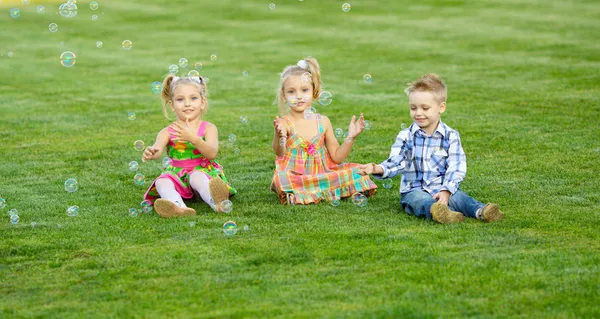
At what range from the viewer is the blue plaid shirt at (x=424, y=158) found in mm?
6992

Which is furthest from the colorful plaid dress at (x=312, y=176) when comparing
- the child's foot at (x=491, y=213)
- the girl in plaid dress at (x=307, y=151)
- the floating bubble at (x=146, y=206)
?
the child's foot at (x=491, y=213)

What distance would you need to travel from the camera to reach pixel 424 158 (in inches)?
279

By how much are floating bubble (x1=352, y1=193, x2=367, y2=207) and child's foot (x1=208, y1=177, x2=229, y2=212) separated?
1026 mm

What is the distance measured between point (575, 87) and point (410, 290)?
8887mm

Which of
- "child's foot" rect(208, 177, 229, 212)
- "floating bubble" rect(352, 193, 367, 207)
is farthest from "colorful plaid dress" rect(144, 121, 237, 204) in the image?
"floating bubble" rect(352, 193, 367, 207)

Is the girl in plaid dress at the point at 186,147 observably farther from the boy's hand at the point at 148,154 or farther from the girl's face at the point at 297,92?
the girl's face at the point at 297,92

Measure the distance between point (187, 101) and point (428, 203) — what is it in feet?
7.21

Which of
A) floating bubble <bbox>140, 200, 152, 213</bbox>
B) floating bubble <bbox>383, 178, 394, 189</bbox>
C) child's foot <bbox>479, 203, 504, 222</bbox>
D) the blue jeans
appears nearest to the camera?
child's foot <bbox>479, 203, 504, 222</bbox>

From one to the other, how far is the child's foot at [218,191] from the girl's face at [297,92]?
105cm

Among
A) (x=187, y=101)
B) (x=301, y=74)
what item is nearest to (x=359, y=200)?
(x=301, y=74)

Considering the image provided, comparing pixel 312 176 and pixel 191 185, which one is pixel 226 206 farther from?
pixel 312 176

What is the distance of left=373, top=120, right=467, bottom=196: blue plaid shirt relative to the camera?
699 cm

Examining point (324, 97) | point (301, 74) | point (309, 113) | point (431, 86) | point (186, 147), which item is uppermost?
point (301, 74)

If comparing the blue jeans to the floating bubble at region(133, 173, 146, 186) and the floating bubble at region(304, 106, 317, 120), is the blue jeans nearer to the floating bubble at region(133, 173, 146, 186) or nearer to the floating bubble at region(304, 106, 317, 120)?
the floating bubble at region(304, 106, 317, 120)
